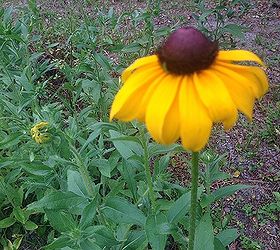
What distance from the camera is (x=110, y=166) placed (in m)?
1.91

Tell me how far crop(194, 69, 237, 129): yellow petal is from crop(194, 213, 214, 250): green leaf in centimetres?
72

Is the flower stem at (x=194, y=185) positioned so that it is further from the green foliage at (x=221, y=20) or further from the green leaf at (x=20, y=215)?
the green foliage at (x=221, y=20)

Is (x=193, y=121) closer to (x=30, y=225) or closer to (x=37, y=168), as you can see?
(x=37, y=168)

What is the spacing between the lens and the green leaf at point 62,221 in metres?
1.43

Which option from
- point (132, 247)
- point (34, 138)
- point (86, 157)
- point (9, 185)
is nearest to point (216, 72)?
point (34, 138)

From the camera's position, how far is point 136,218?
57.5 inches

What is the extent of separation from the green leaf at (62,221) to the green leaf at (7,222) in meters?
0.67

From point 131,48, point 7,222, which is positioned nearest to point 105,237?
point 7,222

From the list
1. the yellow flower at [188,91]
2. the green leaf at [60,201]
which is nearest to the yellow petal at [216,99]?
the yellow flower at [188,91]

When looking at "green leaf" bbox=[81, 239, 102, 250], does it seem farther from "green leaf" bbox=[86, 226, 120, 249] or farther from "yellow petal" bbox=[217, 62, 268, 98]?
"yellow petal" bbox=[217, 62, 268, 98]

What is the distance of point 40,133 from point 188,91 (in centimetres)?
62

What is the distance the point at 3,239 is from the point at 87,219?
89 cm

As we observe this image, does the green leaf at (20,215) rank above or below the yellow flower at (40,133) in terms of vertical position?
below

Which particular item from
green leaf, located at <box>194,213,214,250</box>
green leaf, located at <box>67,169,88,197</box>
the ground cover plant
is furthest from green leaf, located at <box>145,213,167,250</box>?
green leaf, located at <box>67,169,88,197</box>
